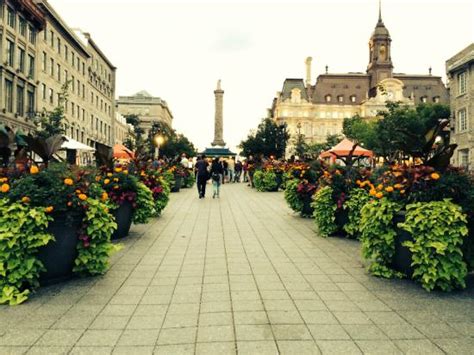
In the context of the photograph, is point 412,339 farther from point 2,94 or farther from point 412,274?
point 2,94

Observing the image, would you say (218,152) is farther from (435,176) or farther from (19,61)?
(435,176)

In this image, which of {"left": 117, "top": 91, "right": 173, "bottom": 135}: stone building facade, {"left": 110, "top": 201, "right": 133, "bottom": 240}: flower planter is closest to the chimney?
{"left": 117, "top": 91, "right": 173, "bottom": 135}: stone building facade

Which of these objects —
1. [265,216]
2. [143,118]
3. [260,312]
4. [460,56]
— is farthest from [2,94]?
[143,118]

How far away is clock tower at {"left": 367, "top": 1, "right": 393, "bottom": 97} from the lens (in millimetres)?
99438

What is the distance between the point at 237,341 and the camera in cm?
362

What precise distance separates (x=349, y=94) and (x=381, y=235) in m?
107

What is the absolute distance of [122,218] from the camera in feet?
28.7

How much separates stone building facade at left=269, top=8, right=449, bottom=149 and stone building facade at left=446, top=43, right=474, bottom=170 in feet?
208

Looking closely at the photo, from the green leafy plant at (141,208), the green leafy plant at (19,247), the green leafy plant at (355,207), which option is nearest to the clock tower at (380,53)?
the green leafy plant at (355,207)

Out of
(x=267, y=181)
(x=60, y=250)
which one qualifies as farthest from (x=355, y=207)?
(x=267, y=181)

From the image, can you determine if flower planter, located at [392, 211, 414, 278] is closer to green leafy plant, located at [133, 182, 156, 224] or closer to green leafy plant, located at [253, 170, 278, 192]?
green leafy plant, located at [133, 182, 156, 224]

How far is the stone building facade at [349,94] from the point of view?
10056cm

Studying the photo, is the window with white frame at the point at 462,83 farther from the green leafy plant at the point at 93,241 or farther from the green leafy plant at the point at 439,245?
the green leafy plant at the point at 93,241

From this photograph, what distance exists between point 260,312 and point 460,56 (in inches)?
1581
